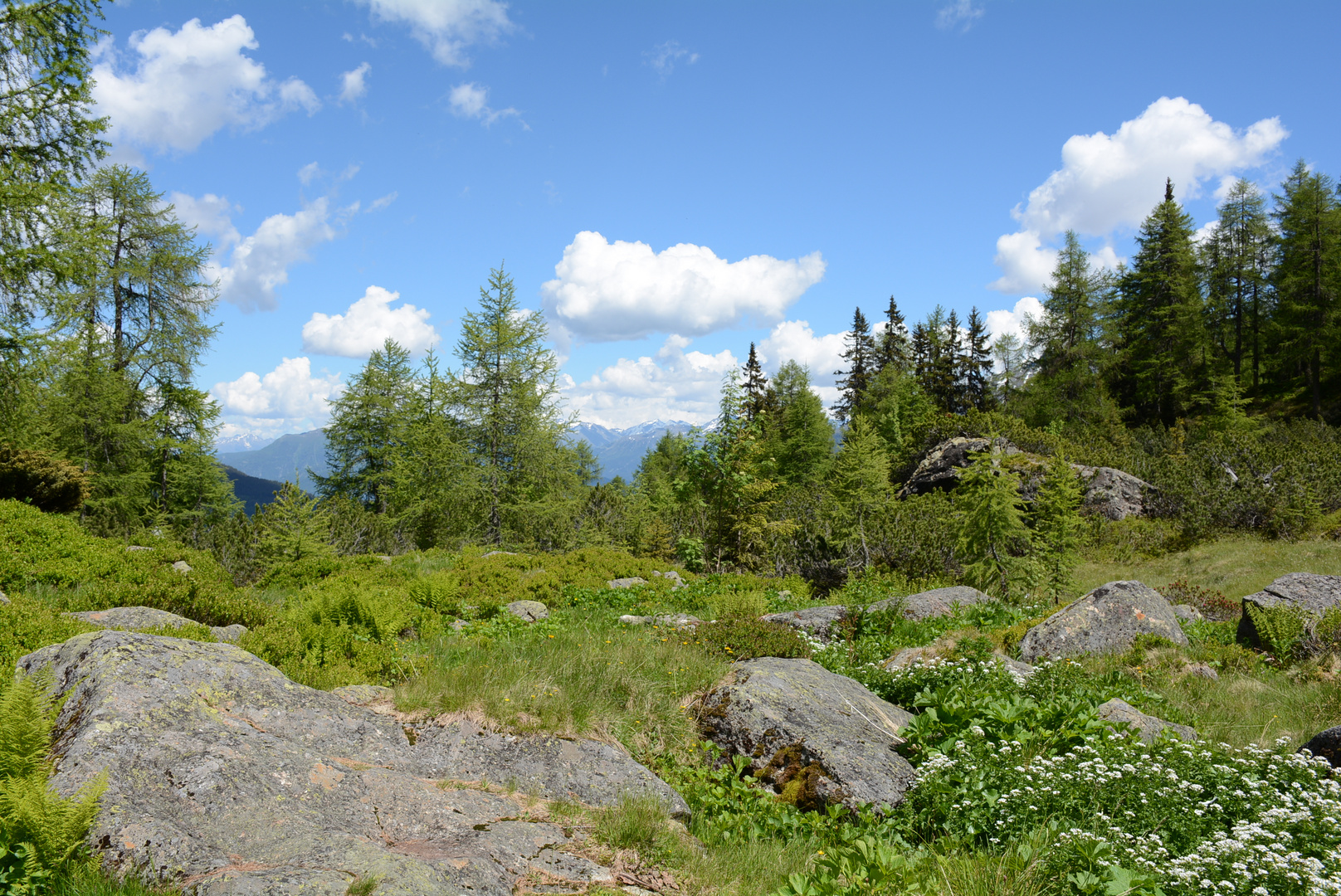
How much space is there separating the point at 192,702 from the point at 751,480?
14977mm

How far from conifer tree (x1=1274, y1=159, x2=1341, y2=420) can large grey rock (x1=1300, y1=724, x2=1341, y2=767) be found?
4218cm

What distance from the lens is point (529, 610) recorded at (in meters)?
10.5

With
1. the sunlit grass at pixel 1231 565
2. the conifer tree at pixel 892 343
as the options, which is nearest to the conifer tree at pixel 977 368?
the conifer tree at pixel 892 343

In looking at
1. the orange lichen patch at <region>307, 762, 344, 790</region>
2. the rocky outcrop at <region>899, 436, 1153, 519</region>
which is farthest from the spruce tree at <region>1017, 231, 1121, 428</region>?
the orange lichen patch at <region>307, 762, 344, 790</region>

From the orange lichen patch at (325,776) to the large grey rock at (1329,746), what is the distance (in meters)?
6.69

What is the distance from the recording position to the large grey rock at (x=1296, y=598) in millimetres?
9086

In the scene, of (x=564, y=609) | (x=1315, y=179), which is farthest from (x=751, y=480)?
(x=1315, y=179)

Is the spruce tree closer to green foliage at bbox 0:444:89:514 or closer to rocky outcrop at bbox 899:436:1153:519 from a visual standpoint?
rocky outcrop at bbox 899:436:1153:519

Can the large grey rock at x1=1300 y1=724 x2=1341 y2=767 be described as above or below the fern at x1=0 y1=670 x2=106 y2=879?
below

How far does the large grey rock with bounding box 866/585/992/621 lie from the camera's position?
1005 centimetres

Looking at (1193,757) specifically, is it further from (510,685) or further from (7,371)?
(7,371)

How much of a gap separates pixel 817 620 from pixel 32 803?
8.43m

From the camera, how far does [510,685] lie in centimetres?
514

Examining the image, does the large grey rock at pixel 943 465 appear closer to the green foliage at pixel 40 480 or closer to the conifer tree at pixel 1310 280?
the conifer tree at pixel 1310 280
